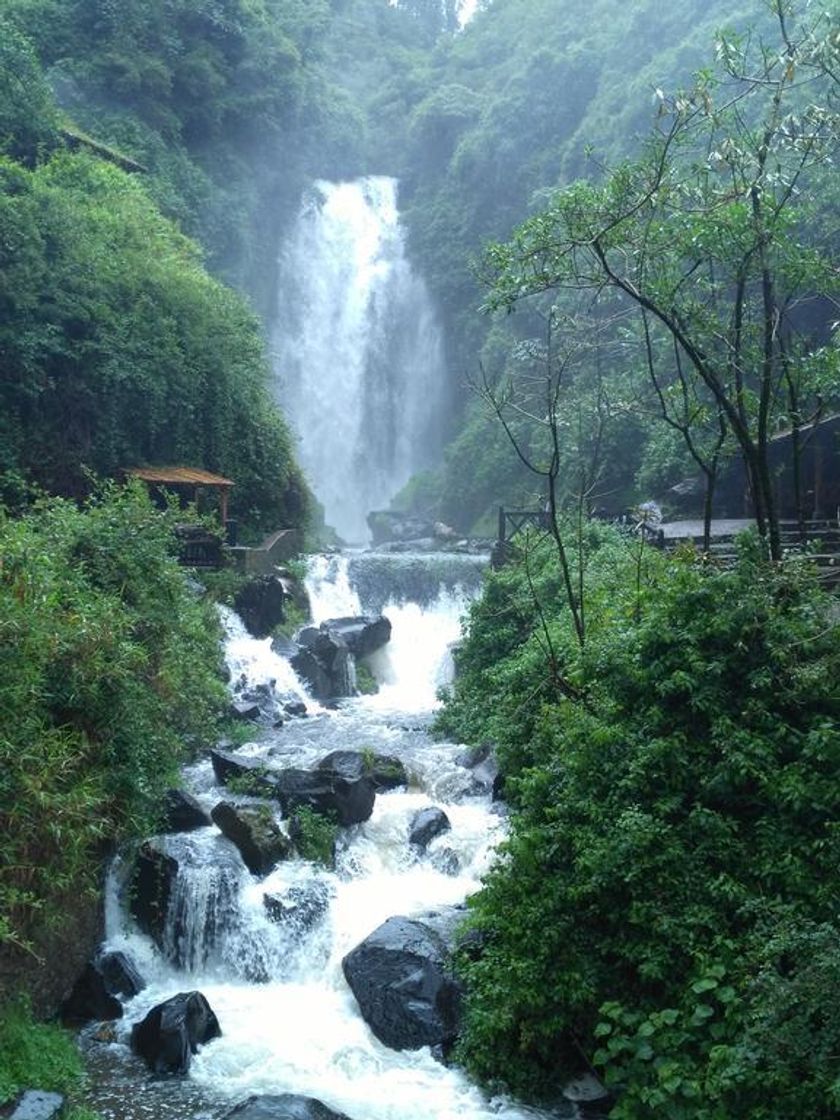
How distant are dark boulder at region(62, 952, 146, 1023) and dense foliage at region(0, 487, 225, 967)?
711 millimetres

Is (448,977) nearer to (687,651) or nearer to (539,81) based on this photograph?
(687,651)

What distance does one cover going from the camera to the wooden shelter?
19766mm

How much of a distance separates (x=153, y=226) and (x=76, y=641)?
1815cm

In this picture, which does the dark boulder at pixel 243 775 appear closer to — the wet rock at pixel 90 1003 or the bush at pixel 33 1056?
the wet rock at pixel 90 1003

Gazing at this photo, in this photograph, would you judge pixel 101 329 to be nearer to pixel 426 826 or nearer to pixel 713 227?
pixel 426 826

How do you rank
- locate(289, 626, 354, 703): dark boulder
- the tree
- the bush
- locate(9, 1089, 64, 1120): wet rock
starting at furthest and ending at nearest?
locate(289, 626, 354, 703): dark boulder < the tree < the bush < locate(9, 1089, 64, 1120): wet rock

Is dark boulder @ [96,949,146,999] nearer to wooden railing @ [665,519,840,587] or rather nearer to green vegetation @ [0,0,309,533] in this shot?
wooden railing @ [665,519,840,587]

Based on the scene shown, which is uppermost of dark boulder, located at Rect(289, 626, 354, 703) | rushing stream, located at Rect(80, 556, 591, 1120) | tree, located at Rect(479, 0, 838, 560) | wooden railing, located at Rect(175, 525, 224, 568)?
tree, located at Rect(479, 0, 838, 560)

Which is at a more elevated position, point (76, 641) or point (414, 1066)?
point (76, 641)

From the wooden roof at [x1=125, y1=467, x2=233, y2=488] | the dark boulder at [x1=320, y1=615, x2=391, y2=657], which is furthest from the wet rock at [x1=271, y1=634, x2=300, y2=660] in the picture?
the wooden roof at [x1=125, y1=467, x2=233, y2=488]

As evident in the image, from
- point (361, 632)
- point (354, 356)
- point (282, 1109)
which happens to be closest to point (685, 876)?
point (282, 1109)

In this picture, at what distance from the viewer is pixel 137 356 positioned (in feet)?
68.2

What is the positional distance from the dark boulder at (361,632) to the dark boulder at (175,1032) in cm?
1115

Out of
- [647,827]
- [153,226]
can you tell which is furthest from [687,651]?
[153,226]
